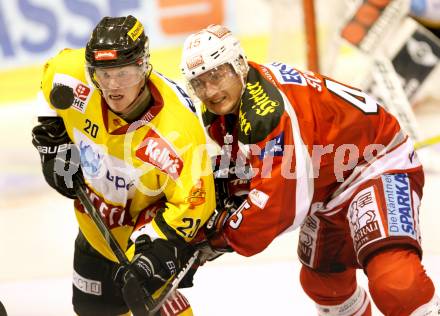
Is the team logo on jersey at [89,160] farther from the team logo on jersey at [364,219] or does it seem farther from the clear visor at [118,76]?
the team logo on jersey at [364,219]

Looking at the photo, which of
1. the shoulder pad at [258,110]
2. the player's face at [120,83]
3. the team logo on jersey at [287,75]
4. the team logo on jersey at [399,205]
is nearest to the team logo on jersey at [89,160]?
the player's face at [120,83]

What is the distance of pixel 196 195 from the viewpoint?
3041 millimetres

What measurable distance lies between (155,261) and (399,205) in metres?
0.90

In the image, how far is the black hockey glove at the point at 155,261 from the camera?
9.94 ft

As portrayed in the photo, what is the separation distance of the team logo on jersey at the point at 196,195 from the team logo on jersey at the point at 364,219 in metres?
Answer: 0.59

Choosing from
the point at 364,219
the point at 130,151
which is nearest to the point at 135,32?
the point at 130,151

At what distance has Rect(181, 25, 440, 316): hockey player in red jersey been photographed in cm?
306

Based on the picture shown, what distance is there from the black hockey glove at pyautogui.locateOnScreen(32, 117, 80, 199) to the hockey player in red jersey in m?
0.54

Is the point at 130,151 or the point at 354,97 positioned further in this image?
the point at 354,97

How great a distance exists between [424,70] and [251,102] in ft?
11.8

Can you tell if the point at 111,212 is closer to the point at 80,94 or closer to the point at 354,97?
the point at 80,94

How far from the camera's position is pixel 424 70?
641 cm

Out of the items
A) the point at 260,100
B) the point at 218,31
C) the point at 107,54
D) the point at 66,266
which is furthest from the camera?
the point at 66,266

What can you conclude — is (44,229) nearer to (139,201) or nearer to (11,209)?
(11,209)
